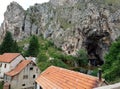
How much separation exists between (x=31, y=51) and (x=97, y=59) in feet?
123

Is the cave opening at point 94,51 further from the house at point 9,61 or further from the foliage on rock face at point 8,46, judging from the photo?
the house at point 9,61

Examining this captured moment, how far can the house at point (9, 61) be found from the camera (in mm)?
50562

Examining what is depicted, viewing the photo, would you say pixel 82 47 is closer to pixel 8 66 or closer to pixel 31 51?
pixel 31 51

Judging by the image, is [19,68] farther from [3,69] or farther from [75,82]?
[75,82]

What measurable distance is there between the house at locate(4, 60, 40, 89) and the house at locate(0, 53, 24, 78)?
1350mm

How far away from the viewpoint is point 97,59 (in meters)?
99.5

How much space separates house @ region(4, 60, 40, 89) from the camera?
153 ft

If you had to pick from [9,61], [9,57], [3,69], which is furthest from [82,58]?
[9,61]

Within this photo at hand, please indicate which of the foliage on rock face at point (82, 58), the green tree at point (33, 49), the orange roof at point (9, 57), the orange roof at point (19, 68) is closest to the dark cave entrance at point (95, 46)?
the foliage on rock face at point (82, 58)

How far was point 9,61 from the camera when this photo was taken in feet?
166

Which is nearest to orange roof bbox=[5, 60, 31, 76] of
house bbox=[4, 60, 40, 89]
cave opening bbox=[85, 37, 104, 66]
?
house bbox=[4, 60, 40, 89]

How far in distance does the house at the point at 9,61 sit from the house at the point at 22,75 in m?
1.35

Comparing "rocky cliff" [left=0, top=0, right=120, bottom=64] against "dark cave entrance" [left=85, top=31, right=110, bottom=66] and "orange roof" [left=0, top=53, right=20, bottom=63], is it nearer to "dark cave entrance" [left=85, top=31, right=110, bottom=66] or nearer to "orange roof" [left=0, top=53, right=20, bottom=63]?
"dark cave entrance" [left=85, top=31, right=110, bottom=66]

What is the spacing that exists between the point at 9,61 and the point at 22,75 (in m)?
5.77
